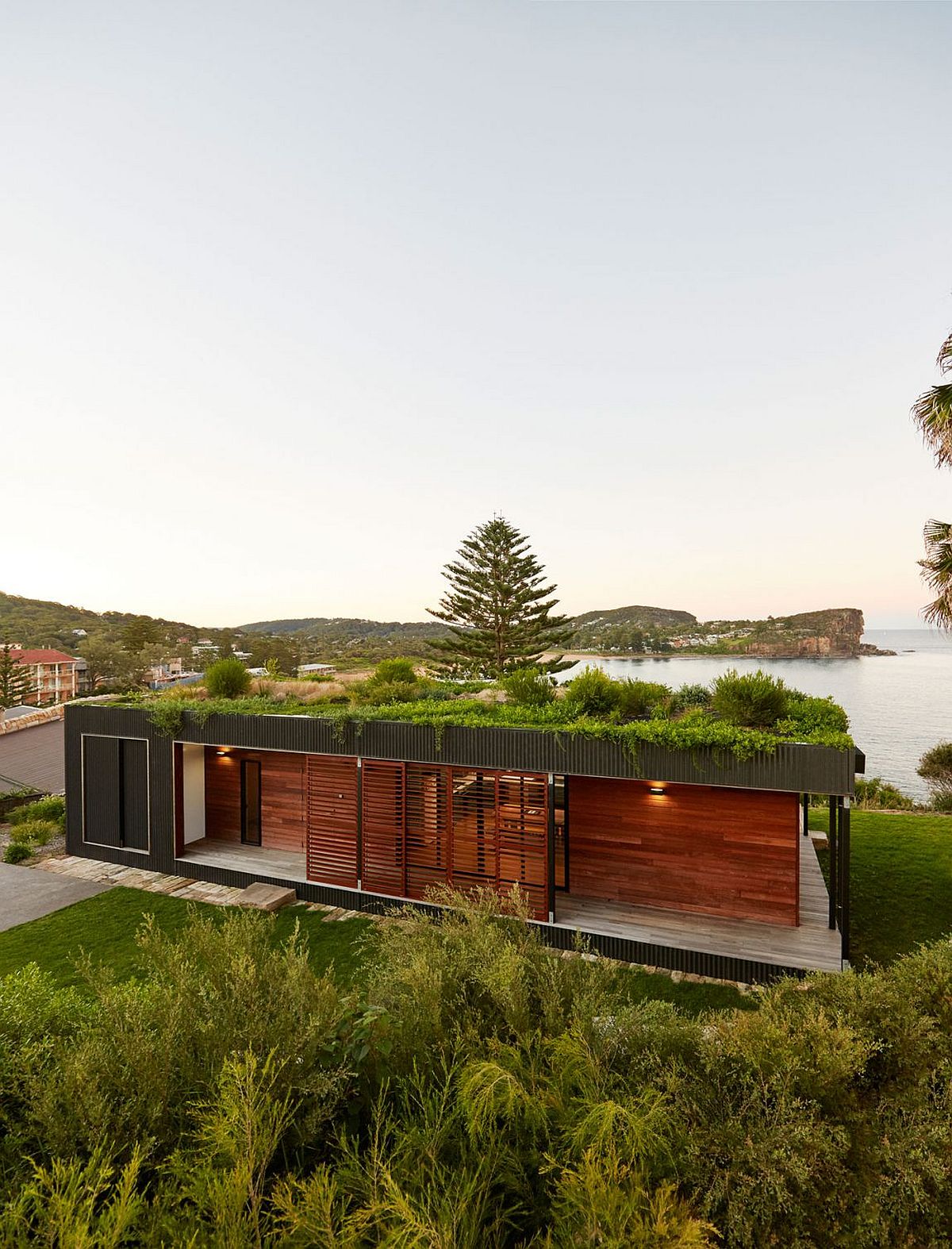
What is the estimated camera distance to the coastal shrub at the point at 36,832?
30.7 feet

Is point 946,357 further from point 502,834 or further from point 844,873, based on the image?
point 502,834

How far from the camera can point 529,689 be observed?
22.7 ft

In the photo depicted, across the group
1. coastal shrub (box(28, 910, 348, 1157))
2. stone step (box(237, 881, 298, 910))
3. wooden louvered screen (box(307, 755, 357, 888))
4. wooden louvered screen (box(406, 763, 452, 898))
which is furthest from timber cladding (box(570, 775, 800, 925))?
coastal shrub (box(28, 910, 348, 1157))

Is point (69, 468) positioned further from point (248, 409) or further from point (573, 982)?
point (573, 982)

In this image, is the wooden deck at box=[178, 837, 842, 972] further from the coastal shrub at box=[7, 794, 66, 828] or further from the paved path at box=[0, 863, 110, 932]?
the coastal shrub at box=[7, 794, 66, 828]

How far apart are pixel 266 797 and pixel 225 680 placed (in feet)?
6.17

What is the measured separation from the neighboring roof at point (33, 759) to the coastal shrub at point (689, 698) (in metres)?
12.6

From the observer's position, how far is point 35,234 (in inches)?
473

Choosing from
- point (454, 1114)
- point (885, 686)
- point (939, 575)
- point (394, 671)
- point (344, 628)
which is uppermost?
point (939, 575)

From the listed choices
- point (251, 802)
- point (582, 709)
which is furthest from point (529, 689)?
point (251, 802)

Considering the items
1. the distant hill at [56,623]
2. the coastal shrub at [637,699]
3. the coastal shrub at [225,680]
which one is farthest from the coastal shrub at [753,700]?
the distant hill at [56,623]

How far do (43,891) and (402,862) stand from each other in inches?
198

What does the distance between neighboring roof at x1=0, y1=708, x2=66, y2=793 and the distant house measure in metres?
31.1

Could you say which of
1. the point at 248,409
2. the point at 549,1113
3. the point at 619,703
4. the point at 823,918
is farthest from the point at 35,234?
the point at 823,918
